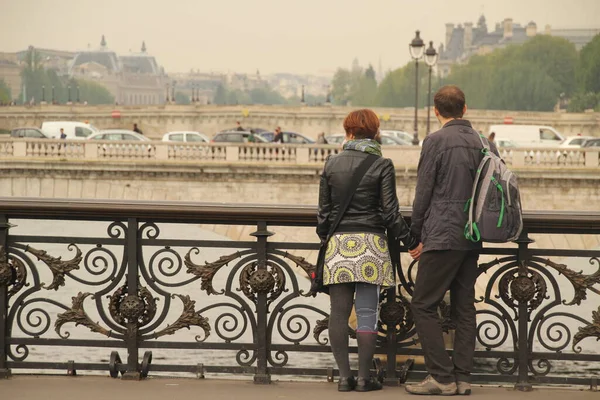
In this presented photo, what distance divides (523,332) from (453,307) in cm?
49

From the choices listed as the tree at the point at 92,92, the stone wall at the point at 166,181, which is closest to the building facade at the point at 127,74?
the tree at the point at 92,92

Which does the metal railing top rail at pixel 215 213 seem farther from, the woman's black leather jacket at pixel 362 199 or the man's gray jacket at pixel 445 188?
the man's gray jacket at pixel 445 188

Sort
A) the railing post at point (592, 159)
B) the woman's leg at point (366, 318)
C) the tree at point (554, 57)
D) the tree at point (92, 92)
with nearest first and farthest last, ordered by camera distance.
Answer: the woman's leg at point (366, 318) → the railing post at point (592, 159) → the tree at point (554, 57) → the tree at point (92, 92)

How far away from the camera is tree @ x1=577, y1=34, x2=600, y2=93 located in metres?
87.2

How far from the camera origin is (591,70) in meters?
87.6

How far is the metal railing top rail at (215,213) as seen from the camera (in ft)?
19.5

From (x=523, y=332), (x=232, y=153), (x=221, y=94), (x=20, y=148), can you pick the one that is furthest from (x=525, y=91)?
(x=523, y=332)

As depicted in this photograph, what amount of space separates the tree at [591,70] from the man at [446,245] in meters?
84.3

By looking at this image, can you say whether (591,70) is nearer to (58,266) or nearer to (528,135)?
(528,135)

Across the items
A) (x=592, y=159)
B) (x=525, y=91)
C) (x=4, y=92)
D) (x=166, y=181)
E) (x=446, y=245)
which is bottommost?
(x=166, y=181)

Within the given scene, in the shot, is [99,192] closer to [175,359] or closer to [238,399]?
[175,359]

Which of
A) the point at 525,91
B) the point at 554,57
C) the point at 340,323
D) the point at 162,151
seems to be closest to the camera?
the point at 340,323

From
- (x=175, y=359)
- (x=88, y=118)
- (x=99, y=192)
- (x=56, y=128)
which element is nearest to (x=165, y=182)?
(x=99, y=192)

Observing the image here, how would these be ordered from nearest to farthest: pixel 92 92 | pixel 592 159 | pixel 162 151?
pixel 592 159, pixel 162 151, pixel 92 92
